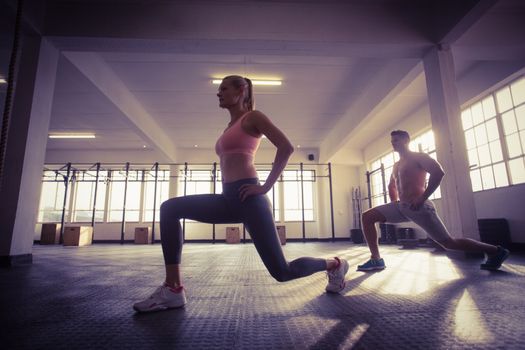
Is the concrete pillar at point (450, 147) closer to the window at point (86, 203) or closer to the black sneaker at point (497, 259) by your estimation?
the black sneaker at point (497, 259)

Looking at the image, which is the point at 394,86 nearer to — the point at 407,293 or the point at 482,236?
the point at 482,236

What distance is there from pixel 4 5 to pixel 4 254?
2488 millimetres

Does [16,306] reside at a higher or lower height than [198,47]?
lower

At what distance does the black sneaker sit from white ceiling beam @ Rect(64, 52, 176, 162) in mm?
5335

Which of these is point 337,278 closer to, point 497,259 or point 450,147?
point 497,259

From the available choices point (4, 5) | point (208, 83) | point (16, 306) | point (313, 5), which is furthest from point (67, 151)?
point (16, 306)

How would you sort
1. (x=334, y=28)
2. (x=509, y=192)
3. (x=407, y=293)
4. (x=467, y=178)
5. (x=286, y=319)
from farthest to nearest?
(x=509, y=192) < (x=334, y=28) < (x=467, y=178) < (x=407, y=293) < (x=286, y=319)

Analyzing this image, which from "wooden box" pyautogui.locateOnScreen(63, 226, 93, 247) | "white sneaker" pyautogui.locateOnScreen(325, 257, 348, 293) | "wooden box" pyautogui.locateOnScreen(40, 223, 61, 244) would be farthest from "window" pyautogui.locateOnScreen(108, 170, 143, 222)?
"white sneaker" pyautogui.locateOnScreen(325, 257, 348, 293)

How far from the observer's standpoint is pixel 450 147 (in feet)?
11.7

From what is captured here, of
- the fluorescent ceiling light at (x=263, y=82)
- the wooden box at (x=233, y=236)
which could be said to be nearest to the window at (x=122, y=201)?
the wooden box at (x=233, y=236)

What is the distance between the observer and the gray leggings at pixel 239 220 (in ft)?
4.11

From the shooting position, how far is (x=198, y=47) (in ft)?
12.9

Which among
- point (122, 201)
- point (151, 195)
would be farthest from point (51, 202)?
point (151, 195)

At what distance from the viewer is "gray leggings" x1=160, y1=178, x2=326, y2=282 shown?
125 centimetres
